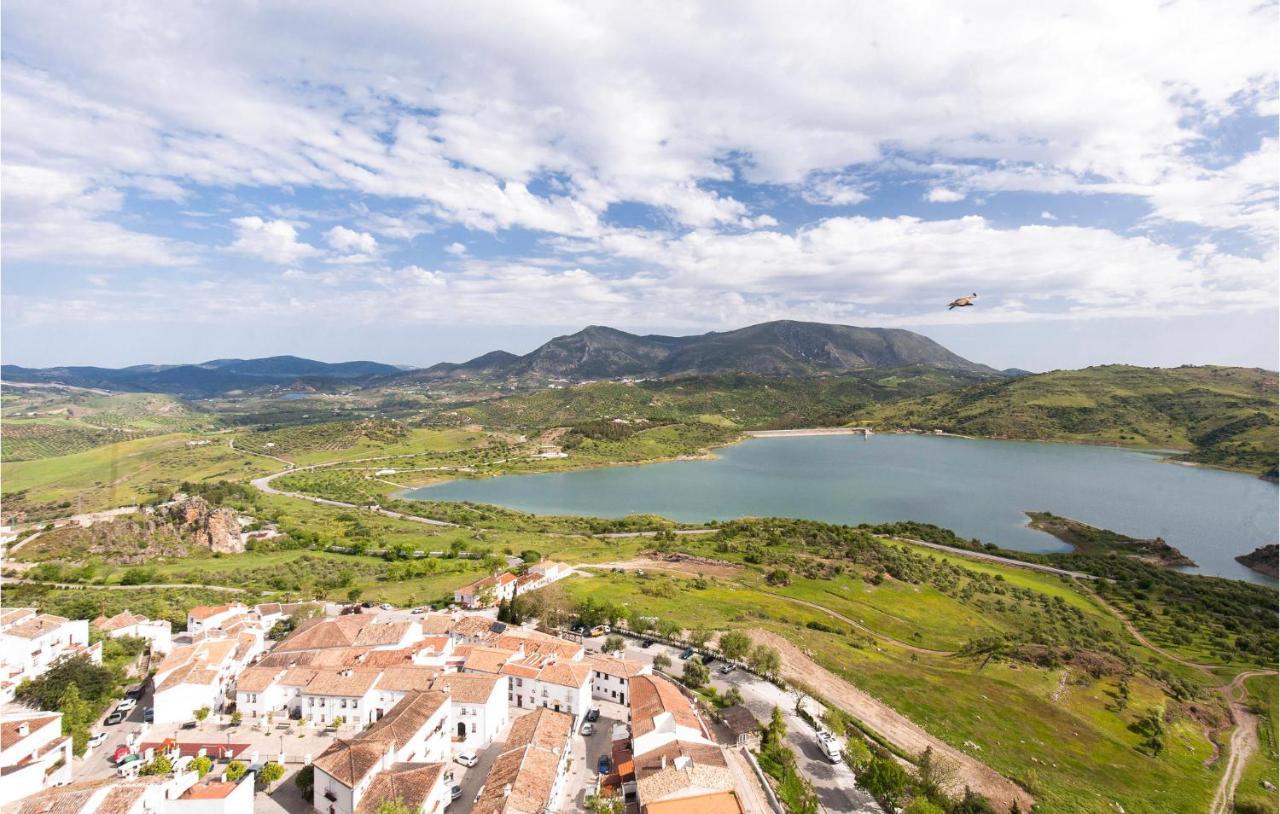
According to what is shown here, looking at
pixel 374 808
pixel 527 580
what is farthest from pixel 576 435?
pixel 374 808

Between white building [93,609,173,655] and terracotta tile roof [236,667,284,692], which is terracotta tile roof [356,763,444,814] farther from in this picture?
white building [93,609,173,655]

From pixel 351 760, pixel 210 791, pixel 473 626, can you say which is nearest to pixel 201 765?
pixel 210 791

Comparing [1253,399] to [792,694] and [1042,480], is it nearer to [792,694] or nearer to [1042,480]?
[1042,480]

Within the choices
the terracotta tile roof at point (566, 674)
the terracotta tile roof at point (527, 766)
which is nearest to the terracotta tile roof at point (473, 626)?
the terracotta tile roof at point (566, 674)

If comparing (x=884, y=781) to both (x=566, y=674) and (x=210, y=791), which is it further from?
(x=210, y=791)

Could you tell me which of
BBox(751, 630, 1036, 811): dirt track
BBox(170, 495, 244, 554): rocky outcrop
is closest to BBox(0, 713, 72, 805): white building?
BBox(751, 630, 1036, 811): dirt track

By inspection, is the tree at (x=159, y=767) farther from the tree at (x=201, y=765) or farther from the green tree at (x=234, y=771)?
the green tree at (x=234, y=771)
